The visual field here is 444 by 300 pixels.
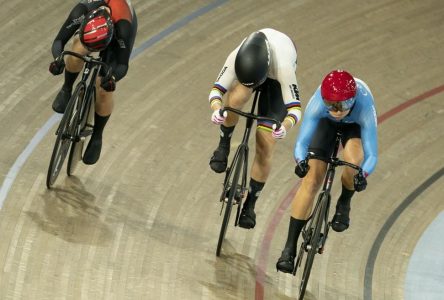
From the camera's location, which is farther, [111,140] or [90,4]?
[111,140]

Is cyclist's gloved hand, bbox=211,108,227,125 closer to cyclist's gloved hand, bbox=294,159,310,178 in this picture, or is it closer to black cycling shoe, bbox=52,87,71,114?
cyclist's gloved hand, bbox=294,159,310,178

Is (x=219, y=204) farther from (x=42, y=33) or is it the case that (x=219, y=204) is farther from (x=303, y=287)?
(x=42, y=33)

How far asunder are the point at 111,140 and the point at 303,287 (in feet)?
7.86

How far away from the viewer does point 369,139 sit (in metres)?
7.71

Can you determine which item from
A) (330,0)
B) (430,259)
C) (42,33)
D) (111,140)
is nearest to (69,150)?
(111,140)

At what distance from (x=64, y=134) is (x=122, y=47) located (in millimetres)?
746

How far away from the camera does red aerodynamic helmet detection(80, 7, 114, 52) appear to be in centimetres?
836

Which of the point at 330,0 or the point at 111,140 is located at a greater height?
the point at 330,0

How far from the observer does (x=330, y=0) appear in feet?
38.9

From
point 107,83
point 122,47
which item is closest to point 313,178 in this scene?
point 107,83

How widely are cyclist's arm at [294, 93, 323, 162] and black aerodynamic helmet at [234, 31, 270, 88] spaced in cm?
42

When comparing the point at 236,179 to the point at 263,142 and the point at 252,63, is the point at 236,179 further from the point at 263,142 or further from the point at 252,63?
the point at 252,63

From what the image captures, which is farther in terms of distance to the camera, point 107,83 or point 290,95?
point 107,83

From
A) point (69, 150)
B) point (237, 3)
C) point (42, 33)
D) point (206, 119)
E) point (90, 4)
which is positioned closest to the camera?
point (90, 4)
